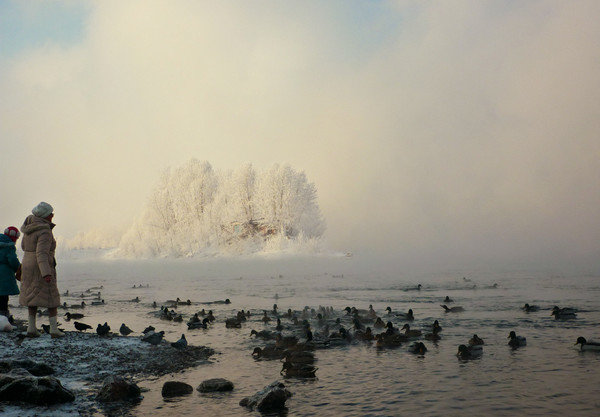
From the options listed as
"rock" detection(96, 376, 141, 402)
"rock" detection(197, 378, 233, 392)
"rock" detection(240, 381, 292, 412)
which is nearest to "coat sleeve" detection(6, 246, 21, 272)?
"rock" detection(96, 376, 141, 402)

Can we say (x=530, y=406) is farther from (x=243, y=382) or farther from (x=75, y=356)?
(x=75, y=356)

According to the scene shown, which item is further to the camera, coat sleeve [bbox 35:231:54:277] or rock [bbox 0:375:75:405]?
coat sleeve [bbox 35:231:54:277]

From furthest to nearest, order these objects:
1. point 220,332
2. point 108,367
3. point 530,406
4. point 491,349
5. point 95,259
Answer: point 95,259 < point 220,332 < point 491,349 < point 108,367 < point 530,406

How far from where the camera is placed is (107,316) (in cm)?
2119

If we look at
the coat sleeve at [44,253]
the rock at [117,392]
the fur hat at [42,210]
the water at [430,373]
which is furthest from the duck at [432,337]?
the fur hat at [42,210]

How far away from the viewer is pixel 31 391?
26.4 feet

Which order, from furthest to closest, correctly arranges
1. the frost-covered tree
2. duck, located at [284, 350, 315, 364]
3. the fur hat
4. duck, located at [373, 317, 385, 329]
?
1. the frost-covered tree
2. duck, located at [373, 317, 385, 329]
3. duck, located at [284, 350, 315, 364]
4. the fur hat

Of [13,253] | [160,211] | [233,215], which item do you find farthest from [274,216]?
[13,253]

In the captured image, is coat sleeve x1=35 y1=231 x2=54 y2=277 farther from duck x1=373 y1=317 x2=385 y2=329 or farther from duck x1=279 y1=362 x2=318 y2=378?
duck x1=373 y1=317 x2=385 y2=329

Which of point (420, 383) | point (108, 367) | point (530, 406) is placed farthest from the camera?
point (108, 367)

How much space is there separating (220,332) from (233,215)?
85.2 meters

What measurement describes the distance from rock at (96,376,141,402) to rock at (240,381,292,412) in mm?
1974

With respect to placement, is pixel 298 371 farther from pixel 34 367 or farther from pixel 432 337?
pixel 432 337

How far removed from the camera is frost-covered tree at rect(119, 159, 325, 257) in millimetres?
98062
